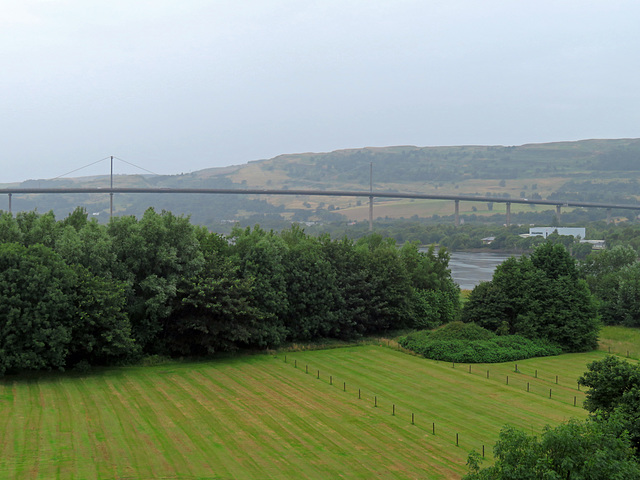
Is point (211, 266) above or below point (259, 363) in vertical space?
above

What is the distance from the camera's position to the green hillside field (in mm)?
22562

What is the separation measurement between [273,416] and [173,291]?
12.8 metres

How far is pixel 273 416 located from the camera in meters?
28.9

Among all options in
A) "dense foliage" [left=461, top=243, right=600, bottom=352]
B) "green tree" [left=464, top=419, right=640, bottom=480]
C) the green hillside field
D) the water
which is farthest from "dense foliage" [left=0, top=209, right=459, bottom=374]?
the water

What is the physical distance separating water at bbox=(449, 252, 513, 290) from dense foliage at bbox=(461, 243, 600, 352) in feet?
91.5

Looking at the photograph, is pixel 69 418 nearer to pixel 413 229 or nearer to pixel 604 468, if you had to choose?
Result: pixel 604 468

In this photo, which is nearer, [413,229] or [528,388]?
[528,388]

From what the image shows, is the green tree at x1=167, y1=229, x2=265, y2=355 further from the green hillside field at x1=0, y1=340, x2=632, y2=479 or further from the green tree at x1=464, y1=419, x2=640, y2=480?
the green tree at x1=464, y1=419, x2=640, y2=480

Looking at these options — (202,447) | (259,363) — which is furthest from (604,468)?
(259,363)

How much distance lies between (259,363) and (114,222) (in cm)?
1272

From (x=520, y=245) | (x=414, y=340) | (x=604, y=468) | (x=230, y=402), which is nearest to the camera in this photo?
(x=604, y=468)

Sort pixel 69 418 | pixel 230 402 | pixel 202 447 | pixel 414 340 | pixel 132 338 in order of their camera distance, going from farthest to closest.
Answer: pixel 414 340 → pixel 132 338 → pixel 230 402 → pixel 69 418 → pixel 202 447

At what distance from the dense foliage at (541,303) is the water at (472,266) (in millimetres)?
27900

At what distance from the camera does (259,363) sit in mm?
40375
